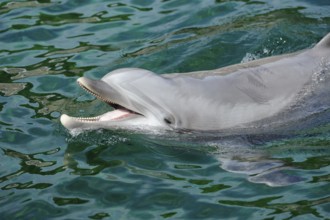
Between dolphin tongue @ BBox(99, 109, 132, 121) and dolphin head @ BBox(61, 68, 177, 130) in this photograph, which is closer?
dolphin head @ BBox(61, 68, 177, 130)

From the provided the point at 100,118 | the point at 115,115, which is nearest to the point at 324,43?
the point at 115,115

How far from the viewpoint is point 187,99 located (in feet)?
32.6

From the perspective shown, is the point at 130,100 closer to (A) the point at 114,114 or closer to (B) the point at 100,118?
(A) the point at 114,114

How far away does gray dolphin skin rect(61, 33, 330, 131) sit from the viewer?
32.1 feet

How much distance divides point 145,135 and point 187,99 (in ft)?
2.24

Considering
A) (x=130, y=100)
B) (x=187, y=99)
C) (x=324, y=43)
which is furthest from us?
(x=324, y=43)

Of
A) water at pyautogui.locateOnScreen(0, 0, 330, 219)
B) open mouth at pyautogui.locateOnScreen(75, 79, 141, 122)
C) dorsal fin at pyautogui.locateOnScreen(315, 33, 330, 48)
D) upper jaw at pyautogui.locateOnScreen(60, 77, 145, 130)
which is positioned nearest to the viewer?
water at pyautogui.locateOnScreen(0, 0, 330, 219)

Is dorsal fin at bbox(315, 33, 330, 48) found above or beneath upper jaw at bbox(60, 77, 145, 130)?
above

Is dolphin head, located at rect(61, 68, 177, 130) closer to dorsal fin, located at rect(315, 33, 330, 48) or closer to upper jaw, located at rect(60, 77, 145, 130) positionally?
upper jaw, located at rect(60, 77, 145, 130)

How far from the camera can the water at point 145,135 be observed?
8.54 metres

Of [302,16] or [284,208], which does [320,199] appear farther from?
[302,16]

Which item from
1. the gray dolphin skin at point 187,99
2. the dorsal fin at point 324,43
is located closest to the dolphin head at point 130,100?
the gray dolphin skin at point 187,99

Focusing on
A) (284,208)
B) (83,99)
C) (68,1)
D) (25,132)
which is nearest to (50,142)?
(25,132)

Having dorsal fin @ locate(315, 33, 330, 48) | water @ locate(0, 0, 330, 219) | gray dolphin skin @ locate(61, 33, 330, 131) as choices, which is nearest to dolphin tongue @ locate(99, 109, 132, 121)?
gray dolphin skin @ locate(61, 33, 330, 131)
